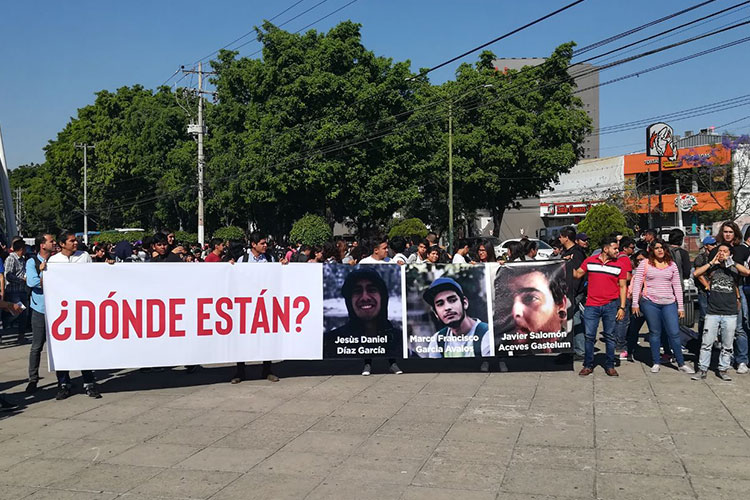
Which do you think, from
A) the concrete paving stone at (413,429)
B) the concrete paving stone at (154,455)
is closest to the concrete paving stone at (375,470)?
the concrete paving stone at (413,429)

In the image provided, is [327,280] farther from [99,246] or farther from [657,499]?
[99,246]

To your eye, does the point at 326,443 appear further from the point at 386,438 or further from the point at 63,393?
the point at 63,393

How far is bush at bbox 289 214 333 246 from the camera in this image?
35500 mm

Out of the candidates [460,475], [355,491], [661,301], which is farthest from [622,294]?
[355,491]

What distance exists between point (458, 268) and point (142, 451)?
4.97 m

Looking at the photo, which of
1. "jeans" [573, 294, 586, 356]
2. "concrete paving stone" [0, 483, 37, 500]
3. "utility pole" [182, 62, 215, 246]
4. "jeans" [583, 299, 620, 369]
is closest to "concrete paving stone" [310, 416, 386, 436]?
"concrete paving stone" [0, 483, 37, 500]

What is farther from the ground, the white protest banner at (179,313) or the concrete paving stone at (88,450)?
the white protest banner at (179,313)

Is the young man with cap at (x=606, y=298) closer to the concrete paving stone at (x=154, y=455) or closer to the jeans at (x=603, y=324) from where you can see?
the jeans at (x=603, y=324)

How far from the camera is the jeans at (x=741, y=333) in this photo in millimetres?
9844

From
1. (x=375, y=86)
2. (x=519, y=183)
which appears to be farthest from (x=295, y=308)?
(x=519, y=183)

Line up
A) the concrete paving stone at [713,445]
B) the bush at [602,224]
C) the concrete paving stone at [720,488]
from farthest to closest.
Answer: the bush at [602,224]
the concrete paving stone at [713,445]
the concrete paving stone at [720,488]

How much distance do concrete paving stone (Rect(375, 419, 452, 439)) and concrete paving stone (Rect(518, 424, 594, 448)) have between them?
0.77m

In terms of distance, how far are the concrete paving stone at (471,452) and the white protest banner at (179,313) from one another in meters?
3.37

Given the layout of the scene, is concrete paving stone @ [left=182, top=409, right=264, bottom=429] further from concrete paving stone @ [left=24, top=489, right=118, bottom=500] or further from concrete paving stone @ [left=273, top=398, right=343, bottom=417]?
concrete paving stone @ [left=24, top=489, right=118, bottom=500]
